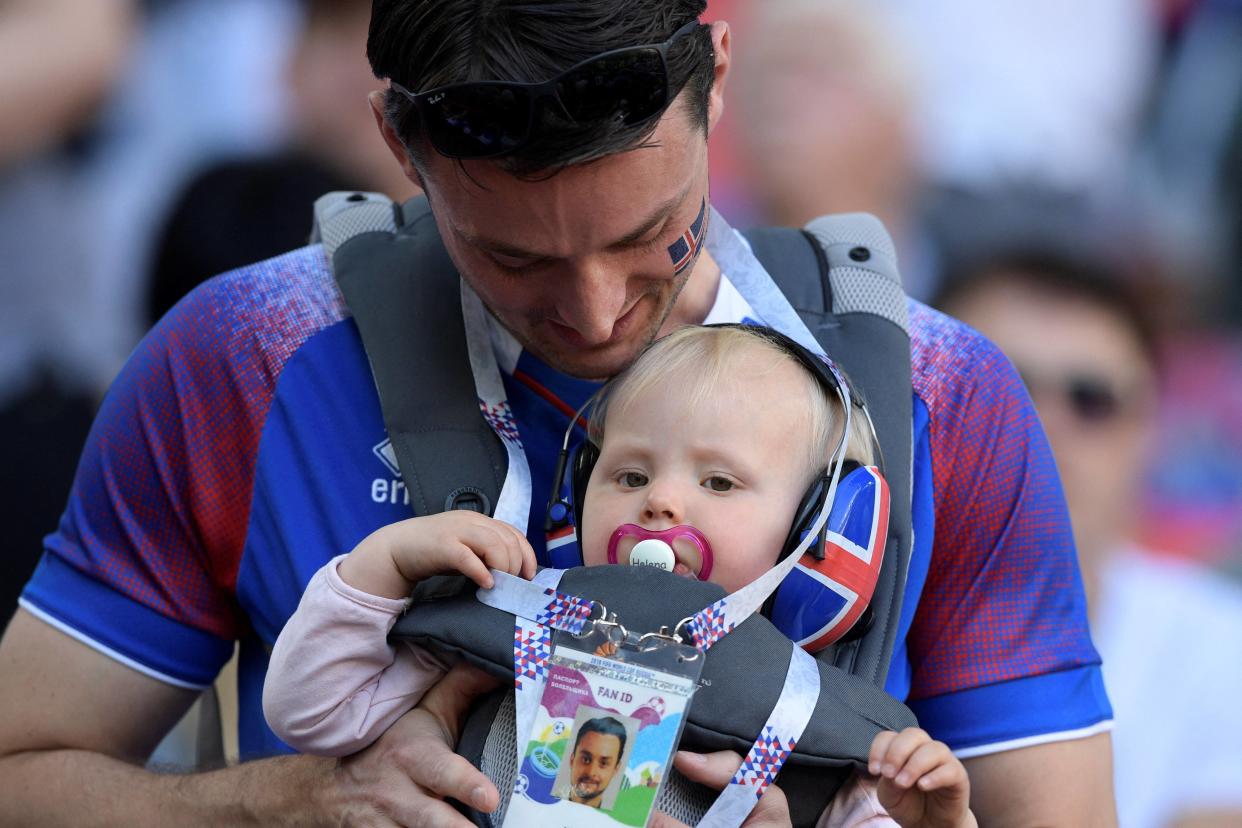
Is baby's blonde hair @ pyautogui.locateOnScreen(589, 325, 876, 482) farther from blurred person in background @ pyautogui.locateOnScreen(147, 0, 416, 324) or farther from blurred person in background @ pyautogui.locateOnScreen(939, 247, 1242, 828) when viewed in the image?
blurred person in background @ pyautogui.locateOnScreen(939, 247, 1242, 828)

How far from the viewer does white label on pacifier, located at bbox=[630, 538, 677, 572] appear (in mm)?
2082

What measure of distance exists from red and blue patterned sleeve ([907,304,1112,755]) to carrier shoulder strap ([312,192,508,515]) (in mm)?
677

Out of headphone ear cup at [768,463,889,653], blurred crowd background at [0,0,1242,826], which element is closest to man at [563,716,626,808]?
headphone ear cup at [768,463,889,653]

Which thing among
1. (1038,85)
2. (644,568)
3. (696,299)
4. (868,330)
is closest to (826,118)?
(1038,85)

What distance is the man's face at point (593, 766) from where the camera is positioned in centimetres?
193

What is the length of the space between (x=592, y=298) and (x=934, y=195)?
3410 mm

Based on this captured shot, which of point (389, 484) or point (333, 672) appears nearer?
point (333, 672)

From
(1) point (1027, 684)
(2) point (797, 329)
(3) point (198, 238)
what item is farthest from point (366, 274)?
(3) point (198, 238)

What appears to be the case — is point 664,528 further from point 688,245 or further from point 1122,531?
point 1122,531

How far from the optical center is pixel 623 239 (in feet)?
7.14

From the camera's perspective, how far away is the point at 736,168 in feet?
17.7

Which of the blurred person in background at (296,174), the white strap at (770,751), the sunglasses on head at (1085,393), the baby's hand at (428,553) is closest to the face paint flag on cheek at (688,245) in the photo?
the baby's hand at (428,553)

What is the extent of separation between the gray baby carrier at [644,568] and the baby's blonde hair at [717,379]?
66mm

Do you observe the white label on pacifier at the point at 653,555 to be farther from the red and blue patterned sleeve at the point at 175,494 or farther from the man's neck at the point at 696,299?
the red and blue patterned sleeve at the point at 175,494
